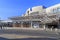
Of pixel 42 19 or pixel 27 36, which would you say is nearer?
pixel 27 36

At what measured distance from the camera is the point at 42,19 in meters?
91.2

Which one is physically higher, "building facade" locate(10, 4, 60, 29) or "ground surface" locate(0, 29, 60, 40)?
"building facade" locate(10, 4, 60, 29)

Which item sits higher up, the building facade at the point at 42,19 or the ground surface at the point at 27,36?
the building facade at the point at 42,19

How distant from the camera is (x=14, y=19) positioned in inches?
4601

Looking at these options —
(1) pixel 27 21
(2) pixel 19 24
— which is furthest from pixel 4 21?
(1) pixel 27 21

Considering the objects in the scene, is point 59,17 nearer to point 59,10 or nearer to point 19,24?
point 59,10

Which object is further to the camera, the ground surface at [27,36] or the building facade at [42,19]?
the building facade at [42,19]

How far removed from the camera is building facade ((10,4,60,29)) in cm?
8232

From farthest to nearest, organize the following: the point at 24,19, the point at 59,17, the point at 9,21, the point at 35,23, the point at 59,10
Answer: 1. the point at 9,21
2. the point at 24,19
3. the point at 35,23
4. the point at 59,10
5. the point at 59,17

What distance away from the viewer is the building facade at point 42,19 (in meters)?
82.3

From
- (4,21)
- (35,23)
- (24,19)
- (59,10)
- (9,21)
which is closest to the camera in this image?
(59,10)

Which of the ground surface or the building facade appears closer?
the ground surface

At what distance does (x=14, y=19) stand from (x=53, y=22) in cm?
4293

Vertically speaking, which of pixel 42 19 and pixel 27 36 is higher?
pixel 42 19
